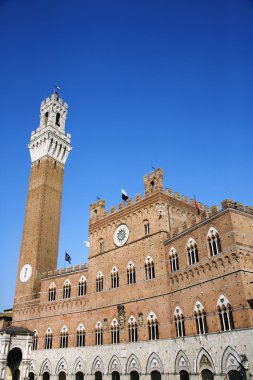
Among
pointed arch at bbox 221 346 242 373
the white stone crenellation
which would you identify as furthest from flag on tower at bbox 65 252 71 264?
pointed arch at bbox 221 346 242 373

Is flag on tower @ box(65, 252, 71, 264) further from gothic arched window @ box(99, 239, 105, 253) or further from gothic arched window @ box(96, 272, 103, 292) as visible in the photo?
gothic arched window @ box(96, 272, 103, 292)

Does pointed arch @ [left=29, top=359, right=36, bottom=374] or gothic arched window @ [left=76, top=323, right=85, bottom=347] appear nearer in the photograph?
gothic arched window @ [left=76, top=323, right=85, bottom=347]

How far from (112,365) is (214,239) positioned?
16.0 m

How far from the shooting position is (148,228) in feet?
112

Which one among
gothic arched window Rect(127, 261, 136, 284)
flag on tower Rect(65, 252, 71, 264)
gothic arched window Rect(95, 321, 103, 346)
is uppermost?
flag on tower Rect(65, 252, 71, 264)

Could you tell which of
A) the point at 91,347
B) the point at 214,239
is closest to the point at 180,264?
the point at 214,239

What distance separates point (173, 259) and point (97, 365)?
13189mm

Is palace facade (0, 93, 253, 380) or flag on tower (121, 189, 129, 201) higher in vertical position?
flag on tower (121, 189, 129, 201)

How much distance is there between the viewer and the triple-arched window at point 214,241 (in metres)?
25.6

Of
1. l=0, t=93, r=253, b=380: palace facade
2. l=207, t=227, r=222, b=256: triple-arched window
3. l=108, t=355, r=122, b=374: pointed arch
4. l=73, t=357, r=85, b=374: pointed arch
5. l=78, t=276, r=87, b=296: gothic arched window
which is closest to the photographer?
l=0, t=93, r=253, b=380: palace facade

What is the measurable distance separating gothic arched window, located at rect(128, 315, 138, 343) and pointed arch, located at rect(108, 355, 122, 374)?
2335 mm

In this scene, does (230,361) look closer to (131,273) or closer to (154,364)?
(154,364)

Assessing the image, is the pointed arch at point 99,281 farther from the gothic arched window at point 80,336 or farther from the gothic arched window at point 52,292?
the gothic arched window at point 52,292

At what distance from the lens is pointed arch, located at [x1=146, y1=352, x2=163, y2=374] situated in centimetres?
2838
